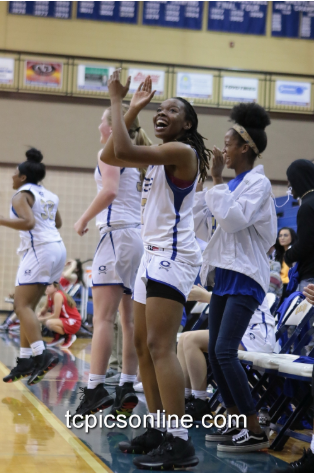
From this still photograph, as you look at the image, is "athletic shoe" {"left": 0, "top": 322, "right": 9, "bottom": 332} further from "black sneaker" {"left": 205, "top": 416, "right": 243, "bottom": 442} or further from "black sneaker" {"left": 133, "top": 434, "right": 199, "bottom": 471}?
"black sneaker" {"left": 133, "top": 434, "right": 199, "bottom": 471}

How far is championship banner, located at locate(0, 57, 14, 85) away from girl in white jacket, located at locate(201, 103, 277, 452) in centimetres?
1094

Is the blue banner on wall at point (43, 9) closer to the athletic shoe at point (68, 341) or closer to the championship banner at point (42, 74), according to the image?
the championship banner at point (42, 74)

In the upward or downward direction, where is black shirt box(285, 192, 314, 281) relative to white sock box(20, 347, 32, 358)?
upward

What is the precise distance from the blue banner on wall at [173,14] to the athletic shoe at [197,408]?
11.6 meters

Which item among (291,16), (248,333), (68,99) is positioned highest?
(291,16)

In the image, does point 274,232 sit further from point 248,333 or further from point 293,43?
point 293,43

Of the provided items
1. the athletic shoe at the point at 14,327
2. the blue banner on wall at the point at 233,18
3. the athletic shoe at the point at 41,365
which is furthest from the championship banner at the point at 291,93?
the athletic shoe at the point at 41,365

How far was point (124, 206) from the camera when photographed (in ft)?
12.4

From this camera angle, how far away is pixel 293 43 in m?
14.0

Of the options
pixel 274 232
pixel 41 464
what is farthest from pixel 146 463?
pixel 274 232

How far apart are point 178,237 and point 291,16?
12603 millimetres

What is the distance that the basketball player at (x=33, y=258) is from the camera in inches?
173

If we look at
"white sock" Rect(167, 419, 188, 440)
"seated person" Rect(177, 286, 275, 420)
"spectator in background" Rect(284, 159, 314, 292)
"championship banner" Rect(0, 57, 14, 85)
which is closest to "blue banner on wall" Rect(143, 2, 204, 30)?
"championship banner" Rect(0, 57, 14, 85)

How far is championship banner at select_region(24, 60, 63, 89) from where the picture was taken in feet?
43.8
